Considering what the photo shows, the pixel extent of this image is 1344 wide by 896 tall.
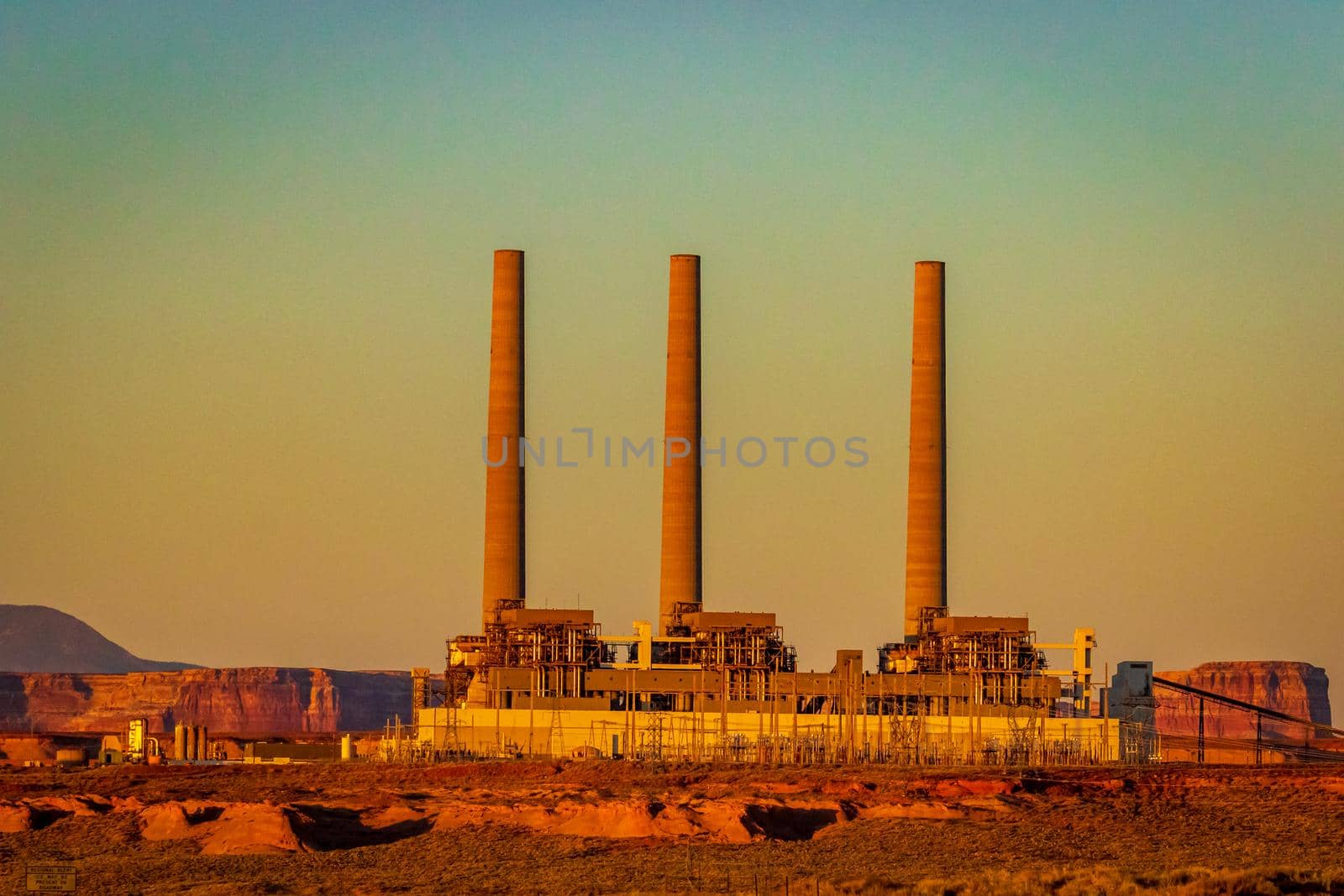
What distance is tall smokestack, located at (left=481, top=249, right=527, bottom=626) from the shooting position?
327ft

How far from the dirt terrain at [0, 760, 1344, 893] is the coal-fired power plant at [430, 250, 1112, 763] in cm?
1108

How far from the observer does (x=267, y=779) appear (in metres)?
81.4

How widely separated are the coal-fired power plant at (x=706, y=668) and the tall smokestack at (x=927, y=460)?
8 cm

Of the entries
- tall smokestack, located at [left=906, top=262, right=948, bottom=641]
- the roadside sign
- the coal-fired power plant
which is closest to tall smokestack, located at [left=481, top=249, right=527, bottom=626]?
the coal-fired power plant

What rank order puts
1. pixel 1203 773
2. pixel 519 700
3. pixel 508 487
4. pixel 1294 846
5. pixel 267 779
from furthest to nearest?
pixel 508 487, pixel 519 700, pixel 267 779, pixel 1203 773, pixel 1294 846

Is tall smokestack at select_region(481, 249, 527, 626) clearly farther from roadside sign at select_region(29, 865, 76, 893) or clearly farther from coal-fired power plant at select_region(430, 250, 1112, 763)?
roadside sign at select_region(29, 865, 76, 893)

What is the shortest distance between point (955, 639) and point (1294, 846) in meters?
36.8

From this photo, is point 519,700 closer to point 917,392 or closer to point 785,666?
point 785,666

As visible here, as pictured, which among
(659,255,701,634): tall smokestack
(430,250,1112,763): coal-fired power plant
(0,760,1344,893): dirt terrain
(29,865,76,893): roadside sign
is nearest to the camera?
(29,865,76,893): roadside sign

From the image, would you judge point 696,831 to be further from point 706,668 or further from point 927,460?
point 927,460

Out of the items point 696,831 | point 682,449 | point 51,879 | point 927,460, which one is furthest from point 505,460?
point 51,879

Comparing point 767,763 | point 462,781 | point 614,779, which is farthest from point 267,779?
point 767,763

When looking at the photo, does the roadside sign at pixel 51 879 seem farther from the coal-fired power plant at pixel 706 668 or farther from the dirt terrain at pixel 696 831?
the coal-fired power plant at pixel 706 668

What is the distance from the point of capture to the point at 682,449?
99.8 m
